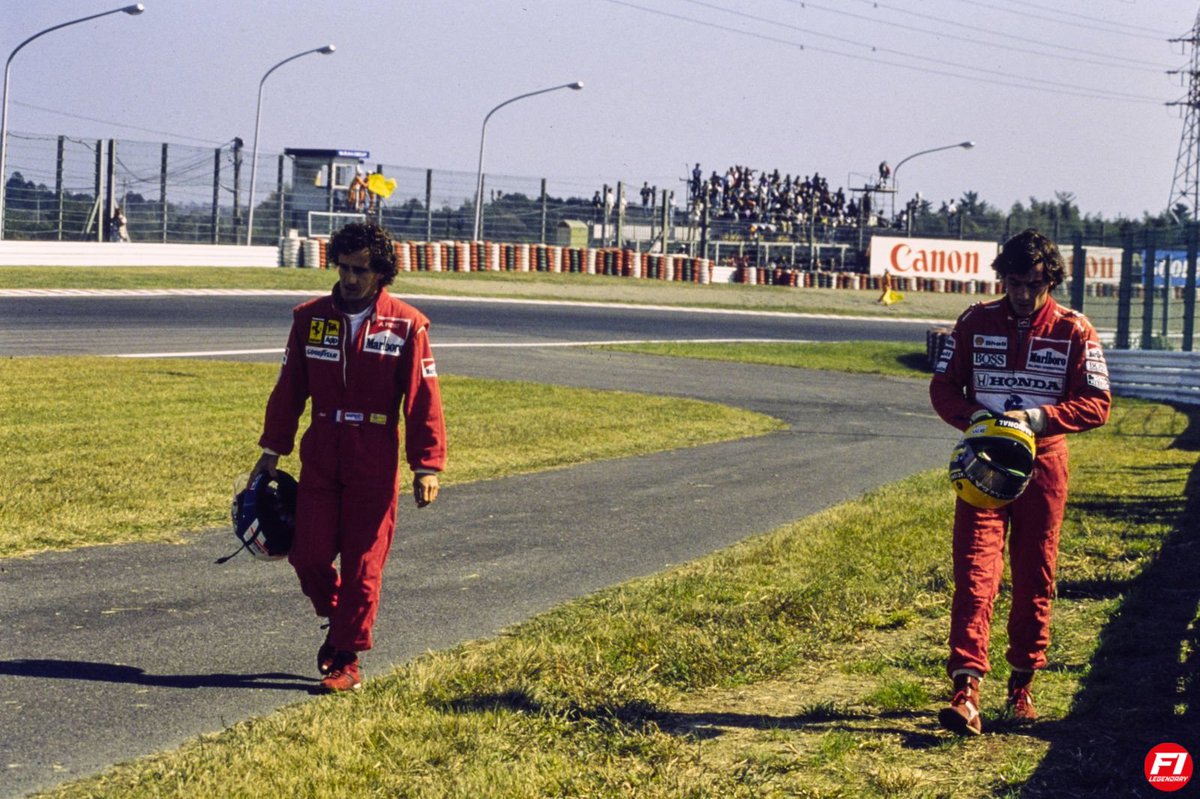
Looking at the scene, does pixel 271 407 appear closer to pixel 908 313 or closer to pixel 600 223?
pixel 908 313

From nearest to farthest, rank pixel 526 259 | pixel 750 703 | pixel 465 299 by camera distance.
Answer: pixel 750 703 < pixel 465 299 < pixel 526 259

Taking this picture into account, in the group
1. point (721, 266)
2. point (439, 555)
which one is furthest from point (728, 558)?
point (721, 266)

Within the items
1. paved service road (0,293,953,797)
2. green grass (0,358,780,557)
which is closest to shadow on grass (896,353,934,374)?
green grass (0,358,780,557)

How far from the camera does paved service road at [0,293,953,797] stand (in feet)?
16.1

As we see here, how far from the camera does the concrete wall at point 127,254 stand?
3156 cm

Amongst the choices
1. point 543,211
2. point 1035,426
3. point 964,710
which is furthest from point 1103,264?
point 543,211

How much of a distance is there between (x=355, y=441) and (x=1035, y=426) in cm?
242

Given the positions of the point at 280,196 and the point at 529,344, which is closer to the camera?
the point at 529,344

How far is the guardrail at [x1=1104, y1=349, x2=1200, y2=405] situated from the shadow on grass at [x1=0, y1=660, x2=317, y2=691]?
60.4 ft

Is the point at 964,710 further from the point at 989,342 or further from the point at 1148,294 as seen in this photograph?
the point at 1148,294

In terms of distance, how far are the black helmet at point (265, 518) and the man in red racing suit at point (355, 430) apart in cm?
13

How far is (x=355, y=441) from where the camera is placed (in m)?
5.25

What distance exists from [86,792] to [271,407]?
1.81 meters

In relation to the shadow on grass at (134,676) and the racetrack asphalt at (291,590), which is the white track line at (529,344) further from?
the shadow on grass at (134,676)
